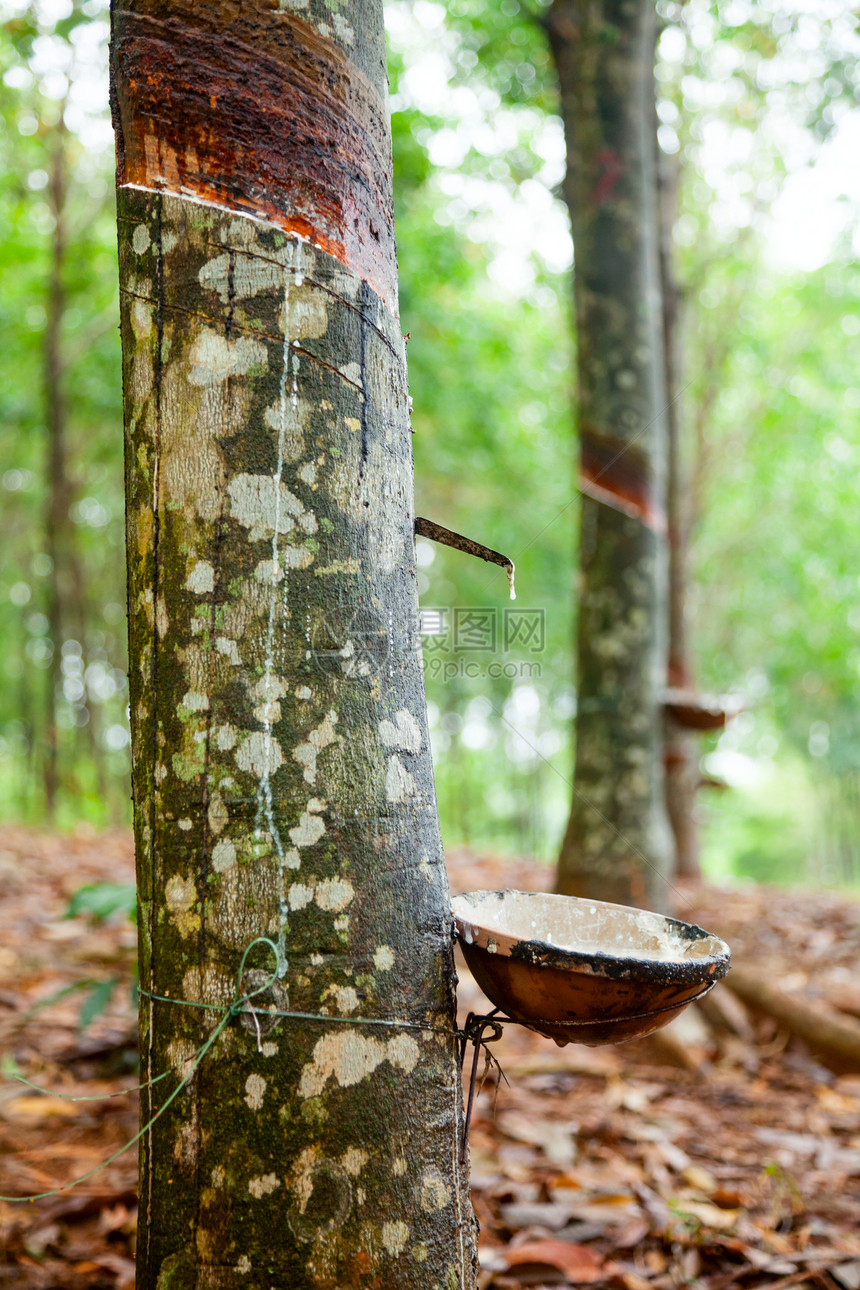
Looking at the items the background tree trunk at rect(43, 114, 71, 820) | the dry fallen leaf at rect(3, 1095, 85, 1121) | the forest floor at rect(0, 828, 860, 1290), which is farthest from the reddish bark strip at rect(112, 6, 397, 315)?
the background tree trunk at rect(43, 114, 71, 820)

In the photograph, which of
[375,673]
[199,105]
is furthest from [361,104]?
[375,673]

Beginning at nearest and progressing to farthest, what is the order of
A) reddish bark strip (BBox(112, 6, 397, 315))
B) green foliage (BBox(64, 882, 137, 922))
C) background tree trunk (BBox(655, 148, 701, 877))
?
reddish bark strip (BBox(112, 6, 397, 315)) → green foliage (BBox(64, 882, 137, 922)) → background tree trunk (BBox(655, 148, 701, 877))

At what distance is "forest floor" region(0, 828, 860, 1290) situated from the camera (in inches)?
70.2

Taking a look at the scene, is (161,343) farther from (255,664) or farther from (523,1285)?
(523,1285)

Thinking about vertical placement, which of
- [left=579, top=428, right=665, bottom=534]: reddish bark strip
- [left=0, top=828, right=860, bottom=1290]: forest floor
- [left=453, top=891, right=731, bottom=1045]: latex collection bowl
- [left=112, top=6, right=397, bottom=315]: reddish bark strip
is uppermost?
[left=579, top=428, right=665, bottom=534]: reddish bark strip

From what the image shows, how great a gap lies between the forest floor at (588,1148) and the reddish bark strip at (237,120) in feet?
5.58

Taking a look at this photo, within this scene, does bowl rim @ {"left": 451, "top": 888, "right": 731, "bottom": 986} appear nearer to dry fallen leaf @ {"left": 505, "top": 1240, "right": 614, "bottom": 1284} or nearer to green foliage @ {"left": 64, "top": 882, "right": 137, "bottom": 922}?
dry fallen leaf @ {"left": 505, "top": 1240, "right": 614, "bottom": 1284}

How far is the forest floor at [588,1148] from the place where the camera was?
5.85 feet

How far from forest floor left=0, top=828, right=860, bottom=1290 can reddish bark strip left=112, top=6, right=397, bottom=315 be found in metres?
1.70

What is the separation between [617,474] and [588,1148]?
258 cm

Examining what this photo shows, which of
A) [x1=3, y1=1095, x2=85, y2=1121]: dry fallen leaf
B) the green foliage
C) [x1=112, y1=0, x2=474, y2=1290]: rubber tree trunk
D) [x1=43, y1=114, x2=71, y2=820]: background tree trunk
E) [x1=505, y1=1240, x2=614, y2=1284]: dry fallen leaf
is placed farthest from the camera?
[x1=43, y1=114, x2=71, y2=820]: background tree trunk

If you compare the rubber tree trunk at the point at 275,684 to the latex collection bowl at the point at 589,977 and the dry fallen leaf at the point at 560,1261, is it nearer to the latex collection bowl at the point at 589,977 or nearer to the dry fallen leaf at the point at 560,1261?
the latex collection bowl at the point at 589,977

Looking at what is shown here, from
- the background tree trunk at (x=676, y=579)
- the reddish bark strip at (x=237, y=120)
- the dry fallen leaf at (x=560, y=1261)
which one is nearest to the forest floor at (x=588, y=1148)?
the dry fallen leaf at (x=560, y=1261)

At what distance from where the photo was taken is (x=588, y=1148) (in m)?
2.40
